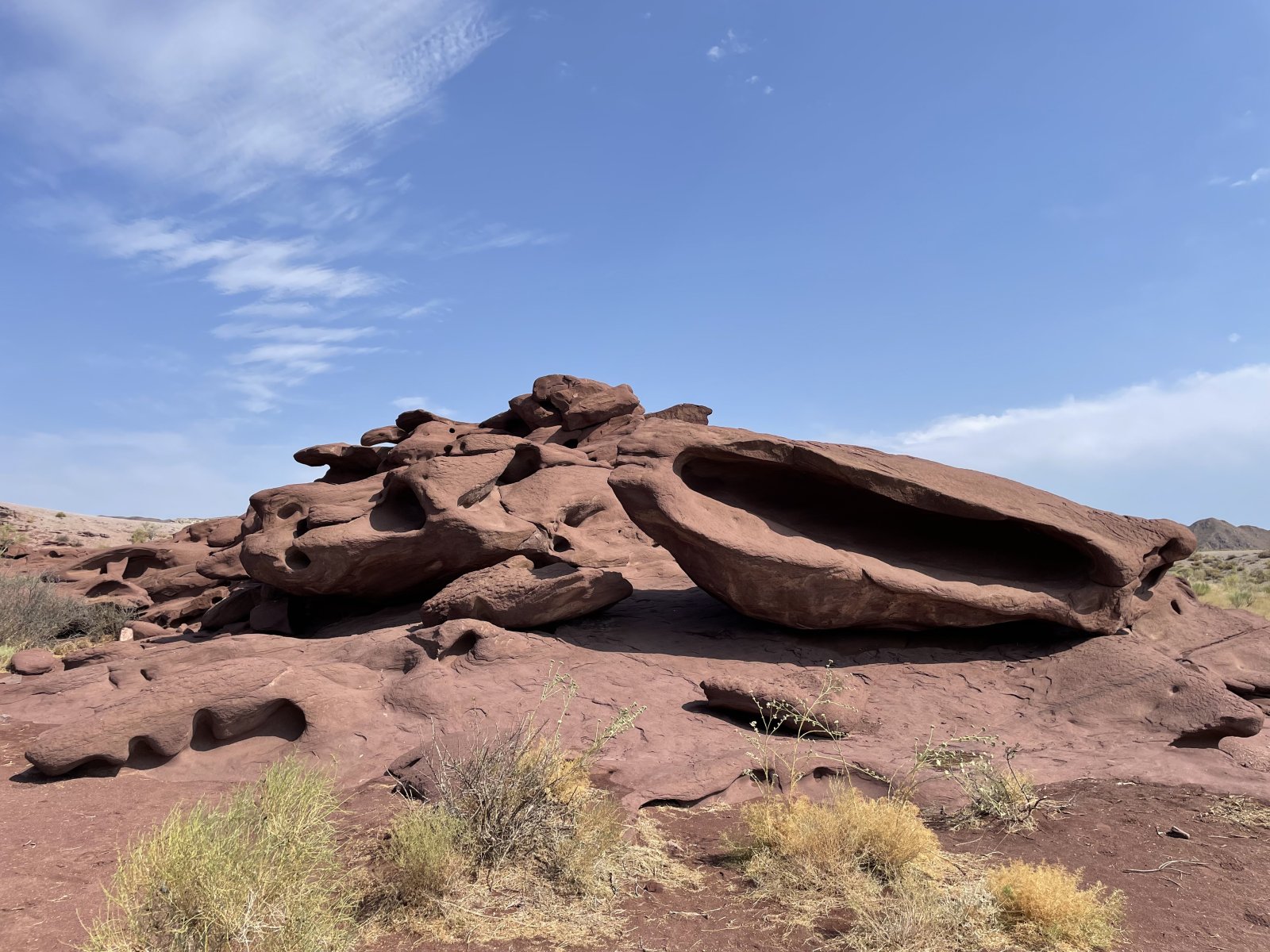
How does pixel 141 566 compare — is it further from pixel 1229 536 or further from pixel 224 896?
pixel 1229 536

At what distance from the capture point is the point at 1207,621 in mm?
10164

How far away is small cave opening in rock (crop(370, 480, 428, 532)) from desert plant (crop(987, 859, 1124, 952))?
8304 millimetres

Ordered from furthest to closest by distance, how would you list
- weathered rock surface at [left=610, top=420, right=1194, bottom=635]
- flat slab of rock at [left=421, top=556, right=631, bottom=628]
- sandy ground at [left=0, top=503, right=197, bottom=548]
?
sandy ground at [left=0, top=503, right=197, bottom=548], flat slab of rock at [left=421, top=556, right=631, bottom=628], weathered rock surface at [left=610, top=420, right=1194, bottom=635]

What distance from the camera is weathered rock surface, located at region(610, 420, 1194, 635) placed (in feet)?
27.8

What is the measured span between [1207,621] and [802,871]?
332 inches

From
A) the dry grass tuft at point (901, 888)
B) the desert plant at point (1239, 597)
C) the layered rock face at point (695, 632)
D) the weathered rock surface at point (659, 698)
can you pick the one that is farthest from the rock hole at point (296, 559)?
the desert plant at point (1239, 597)

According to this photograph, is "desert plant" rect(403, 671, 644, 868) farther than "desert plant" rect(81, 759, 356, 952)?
Yes

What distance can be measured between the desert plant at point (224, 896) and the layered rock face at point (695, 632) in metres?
1.83

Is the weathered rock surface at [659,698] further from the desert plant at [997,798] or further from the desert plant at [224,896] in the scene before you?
the desert plant at [224,896]

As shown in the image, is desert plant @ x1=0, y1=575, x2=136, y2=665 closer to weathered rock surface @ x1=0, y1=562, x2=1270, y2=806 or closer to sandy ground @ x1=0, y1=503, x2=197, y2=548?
weathered rock surface @ x1=0, y1=562, x2=1270, y2=806

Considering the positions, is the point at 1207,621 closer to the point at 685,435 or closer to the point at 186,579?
the point at 685,435

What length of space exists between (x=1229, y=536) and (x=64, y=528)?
66.0 meters

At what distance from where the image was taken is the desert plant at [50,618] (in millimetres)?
13477

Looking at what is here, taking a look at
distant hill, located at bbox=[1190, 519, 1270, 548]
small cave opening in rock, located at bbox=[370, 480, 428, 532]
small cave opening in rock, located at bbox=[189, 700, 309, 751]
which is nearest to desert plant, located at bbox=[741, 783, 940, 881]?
small cave opening in rock, located at bbox=[189, 700, 309, 751]
